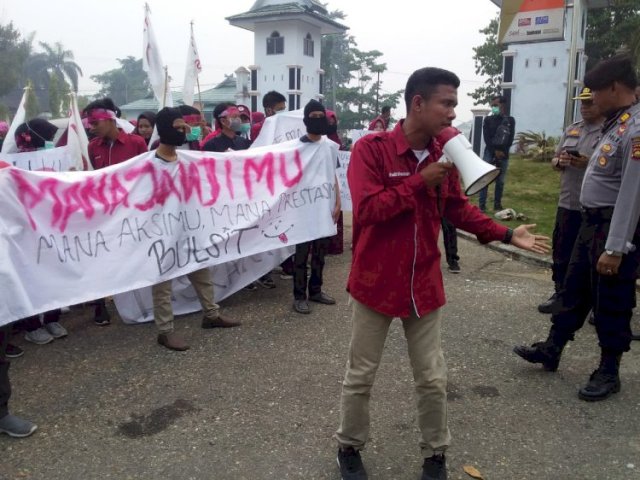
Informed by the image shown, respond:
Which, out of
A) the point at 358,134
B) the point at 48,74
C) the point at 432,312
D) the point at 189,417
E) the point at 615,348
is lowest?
the point at 189,417

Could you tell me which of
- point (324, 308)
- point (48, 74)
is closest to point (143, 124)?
point (324, 308)

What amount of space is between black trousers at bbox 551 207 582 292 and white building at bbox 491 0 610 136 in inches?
782

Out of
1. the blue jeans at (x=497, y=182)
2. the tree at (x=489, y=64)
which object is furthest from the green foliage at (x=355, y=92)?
the blue jeans at (x=497, y=182)

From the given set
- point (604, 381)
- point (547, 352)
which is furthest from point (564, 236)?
point (604, 381)

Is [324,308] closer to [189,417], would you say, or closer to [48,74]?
[189,417]

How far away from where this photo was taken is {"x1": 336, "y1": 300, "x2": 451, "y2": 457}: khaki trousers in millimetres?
2707

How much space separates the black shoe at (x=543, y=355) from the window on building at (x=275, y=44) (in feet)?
96.8

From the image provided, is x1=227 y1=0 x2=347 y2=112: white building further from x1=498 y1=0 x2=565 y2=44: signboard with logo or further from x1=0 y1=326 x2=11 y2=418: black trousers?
x1=0 y1=326 x2=11 y2=418: black trousers

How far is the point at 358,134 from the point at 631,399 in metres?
6.82

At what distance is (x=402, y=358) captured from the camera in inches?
169

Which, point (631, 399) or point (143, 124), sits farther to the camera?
point (143, 124)

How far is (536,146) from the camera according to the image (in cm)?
1881

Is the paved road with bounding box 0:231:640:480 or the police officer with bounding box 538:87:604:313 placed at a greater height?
the police officer with bounding box 538:87:604:313

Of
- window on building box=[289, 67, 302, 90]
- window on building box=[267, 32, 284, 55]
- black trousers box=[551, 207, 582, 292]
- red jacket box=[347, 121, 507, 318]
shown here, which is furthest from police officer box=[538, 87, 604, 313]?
window on building box=[267, 32, 284, 55]
